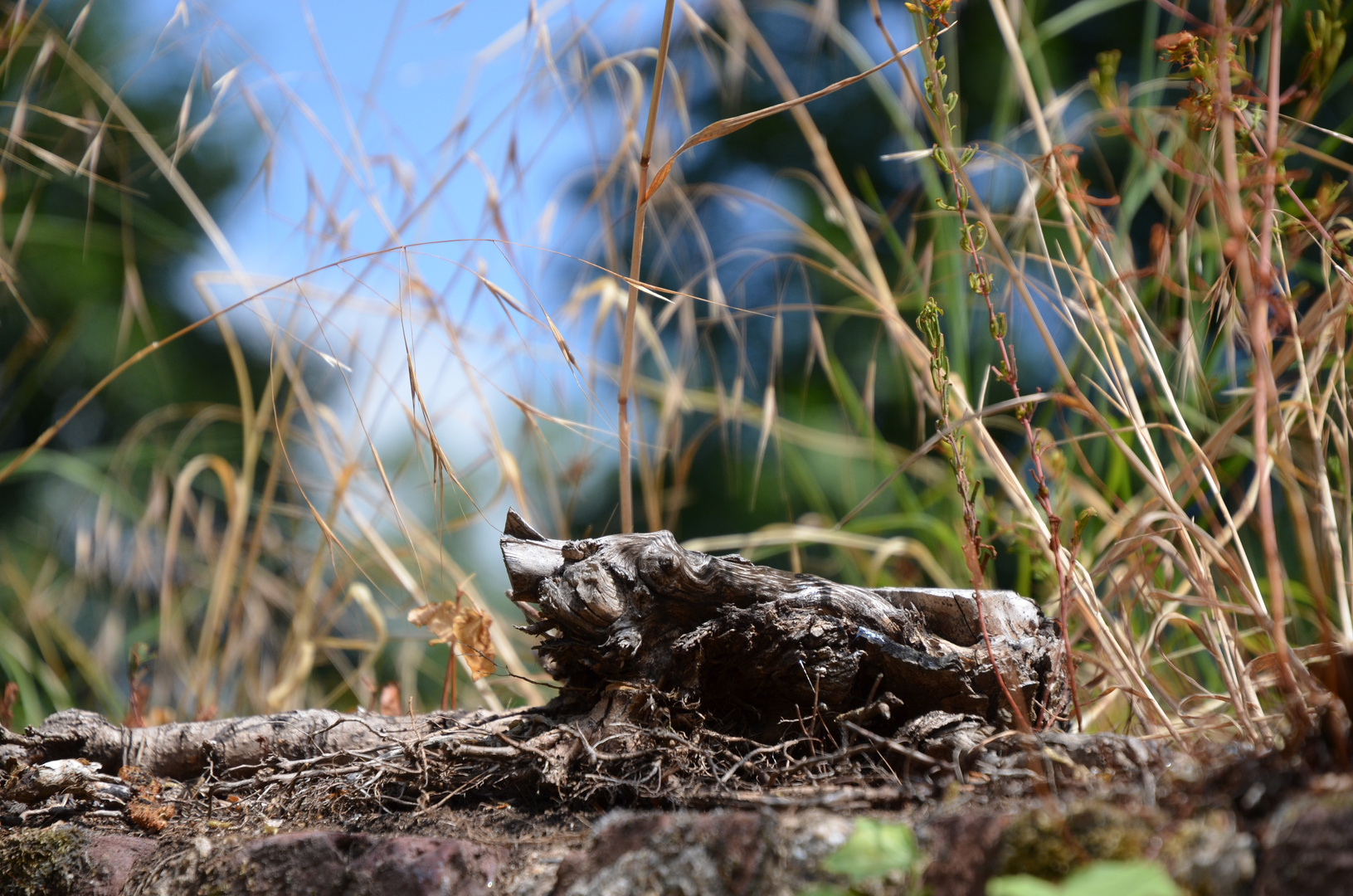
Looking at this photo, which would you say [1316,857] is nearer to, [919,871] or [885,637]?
[919,871]

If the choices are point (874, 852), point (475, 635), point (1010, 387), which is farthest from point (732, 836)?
point (1010, 387)

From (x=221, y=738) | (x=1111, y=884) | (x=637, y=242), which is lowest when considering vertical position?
(x=221, y=738)

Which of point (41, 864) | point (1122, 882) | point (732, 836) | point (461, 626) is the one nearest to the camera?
point (1122, 882)

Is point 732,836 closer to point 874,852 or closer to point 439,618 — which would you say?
point 874,852

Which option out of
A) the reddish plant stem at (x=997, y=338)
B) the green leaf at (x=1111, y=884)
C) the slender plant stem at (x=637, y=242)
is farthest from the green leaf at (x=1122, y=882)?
the slender plant stem at (x=637, y=242)

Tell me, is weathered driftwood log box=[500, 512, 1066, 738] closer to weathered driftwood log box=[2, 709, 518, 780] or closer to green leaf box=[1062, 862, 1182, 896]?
weathered driftwood log box=[2, 709, 518, 780]

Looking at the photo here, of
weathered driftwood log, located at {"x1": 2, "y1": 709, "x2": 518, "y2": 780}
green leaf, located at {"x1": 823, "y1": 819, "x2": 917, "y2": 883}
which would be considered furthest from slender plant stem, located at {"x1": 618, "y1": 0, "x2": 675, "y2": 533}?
green leaf, located at {"x1": 823, "y1": 819, "x2": 917, "y2": 883}

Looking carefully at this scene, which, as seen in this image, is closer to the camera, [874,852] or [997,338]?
[874,852]
